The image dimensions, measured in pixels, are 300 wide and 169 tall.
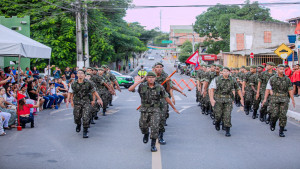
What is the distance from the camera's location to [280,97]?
9242 millimetres

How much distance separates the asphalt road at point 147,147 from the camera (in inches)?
263

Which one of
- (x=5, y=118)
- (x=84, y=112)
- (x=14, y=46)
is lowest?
(x=5, y=118)

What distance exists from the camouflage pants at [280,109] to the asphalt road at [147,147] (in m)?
0.46

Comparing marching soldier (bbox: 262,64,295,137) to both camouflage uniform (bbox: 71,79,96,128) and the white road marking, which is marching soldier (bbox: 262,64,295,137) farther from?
camouflage uniform (bbox: 71,79,96,128)

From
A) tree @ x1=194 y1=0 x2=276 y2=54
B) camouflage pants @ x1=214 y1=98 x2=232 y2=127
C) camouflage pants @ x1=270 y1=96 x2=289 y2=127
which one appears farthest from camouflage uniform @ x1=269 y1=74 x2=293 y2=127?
tree @ x1=194 y1=0 x2=276 y2=54

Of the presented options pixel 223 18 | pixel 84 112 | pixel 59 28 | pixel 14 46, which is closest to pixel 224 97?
pixel 84 112

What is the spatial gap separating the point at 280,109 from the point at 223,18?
138 feet

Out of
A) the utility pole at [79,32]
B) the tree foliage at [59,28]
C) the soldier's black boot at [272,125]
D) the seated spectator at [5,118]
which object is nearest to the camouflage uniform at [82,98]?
the seated spectator at [5,118]

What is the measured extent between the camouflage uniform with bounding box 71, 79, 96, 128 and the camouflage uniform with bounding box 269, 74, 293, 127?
184 inches

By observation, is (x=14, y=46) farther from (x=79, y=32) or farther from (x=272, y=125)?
(x=79, y=32)

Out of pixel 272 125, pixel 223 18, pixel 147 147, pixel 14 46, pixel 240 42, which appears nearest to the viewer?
pixel 147 147

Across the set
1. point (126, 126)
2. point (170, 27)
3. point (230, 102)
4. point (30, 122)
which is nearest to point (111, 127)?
point (126, 126)

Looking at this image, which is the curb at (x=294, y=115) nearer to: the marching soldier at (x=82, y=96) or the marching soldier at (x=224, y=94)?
the marching soldier at (x=224, y=94)

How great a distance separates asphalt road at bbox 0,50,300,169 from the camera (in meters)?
6.67
